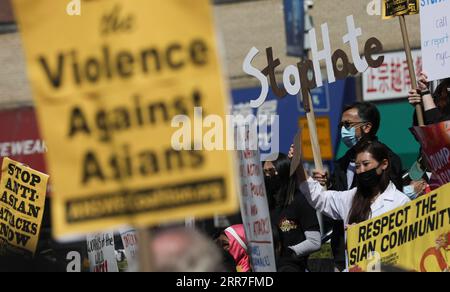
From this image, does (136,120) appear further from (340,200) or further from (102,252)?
(102,252)

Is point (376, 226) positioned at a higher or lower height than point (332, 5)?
lower

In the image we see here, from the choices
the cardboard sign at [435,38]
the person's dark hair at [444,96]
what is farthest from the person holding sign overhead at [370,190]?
the cardboard sign at [435,38]

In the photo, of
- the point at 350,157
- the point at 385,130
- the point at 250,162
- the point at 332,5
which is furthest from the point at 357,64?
the point at 385,130

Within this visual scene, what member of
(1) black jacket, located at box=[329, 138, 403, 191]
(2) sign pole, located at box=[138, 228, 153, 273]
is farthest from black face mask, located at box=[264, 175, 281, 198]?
(2) sign pole, located at box=[138, 228, 153, 273]

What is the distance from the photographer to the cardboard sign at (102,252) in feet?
25.0

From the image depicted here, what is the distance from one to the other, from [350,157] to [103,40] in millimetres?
3615

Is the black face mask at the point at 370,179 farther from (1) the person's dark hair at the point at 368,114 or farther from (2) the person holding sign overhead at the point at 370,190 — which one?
(1) the person's dark hair at the point at 368,114

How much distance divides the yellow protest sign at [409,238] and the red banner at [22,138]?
→ 14690mm

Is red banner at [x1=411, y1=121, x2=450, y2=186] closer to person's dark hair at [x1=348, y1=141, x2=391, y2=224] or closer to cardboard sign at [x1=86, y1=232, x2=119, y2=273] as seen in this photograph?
person's dark hair at [x1=348, y1=141, x2=391, y2=224]

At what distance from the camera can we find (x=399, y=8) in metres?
7.24
